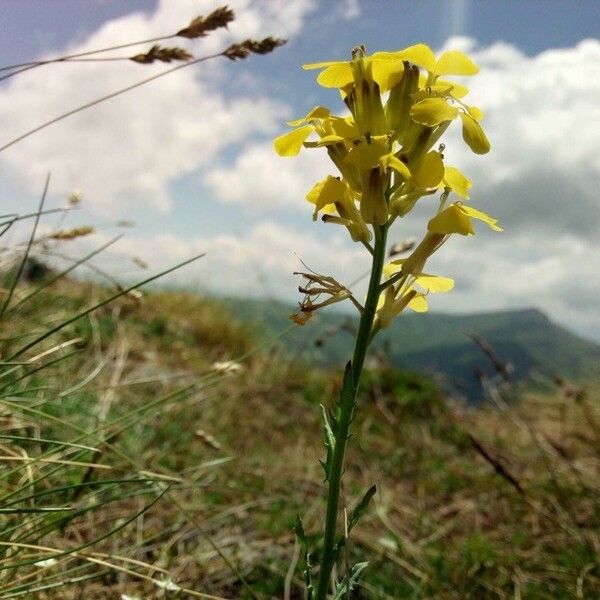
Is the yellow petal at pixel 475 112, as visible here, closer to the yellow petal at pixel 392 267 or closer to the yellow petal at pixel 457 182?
the yellow petal at pixel 457 182

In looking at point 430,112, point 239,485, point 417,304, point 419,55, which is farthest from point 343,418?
point 239,485

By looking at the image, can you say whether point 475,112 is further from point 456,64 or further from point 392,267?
point 392,267

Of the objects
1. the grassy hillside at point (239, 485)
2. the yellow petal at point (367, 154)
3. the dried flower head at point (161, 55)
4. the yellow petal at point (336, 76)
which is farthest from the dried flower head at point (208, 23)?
the grassy hillside at point (239, 485)

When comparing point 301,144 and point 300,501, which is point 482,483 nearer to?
point 300,501

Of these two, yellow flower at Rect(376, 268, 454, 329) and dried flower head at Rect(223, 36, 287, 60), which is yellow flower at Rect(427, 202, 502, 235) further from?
dried flower head at Rect(223, 36, 287, 60)

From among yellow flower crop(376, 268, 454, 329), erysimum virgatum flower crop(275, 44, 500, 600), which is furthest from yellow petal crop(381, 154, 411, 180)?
yellow flower crop(376, 268, 454, 329)

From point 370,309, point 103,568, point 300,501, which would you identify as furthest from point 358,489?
point 370,309
